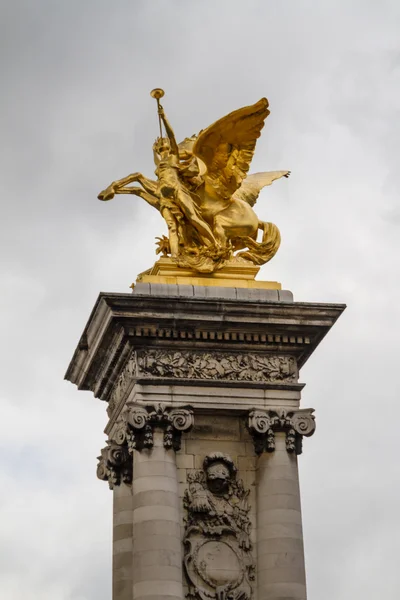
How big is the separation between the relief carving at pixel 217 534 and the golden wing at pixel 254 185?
17.4ft

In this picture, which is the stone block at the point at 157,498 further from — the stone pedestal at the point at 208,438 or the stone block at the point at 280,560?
the stone block at the point at 280,560

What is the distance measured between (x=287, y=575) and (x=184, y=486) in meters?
2.28

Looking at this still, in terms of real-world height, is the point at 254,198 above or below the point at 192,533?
above

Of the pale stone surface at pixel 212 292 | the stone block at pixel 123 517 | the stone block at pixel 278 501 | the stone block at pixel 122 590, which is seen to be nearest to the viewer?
the stone block at pixel 278 501

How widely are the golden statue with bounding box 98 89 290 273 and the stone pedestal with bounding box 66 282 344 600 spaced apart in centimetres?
115

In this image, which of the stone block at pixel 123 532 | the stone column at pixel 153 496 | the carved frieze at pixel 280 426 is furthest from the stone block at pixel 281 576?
the stone block at pixel 123 532

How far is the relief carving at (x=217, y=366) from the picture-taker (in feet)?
95.5

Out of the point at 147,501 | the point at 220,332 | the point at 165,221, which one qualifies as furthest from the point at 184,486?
the point at 165,221

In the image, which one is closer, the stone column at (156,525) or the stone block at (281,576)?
the stone column at (156,525)

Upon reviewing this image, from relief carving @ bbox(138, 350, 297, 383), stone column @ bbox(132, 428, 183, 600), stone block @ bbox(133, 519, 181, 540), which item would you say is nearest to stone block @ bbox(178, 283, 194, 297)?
relief carving @ bbox(138, 350, 297, 383)

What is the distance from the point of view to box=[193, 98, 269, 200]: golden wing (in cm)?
3073

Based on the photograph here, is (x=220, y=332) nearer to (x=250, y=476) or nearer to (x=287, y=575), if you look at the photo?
(x=250, y=476)

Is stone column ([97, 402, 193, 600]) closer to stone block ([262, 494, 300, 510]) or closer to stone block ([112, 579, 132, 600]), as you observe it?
stone block ([112, 579, 132, 600])

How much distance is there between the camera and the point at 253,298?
2984 cm
